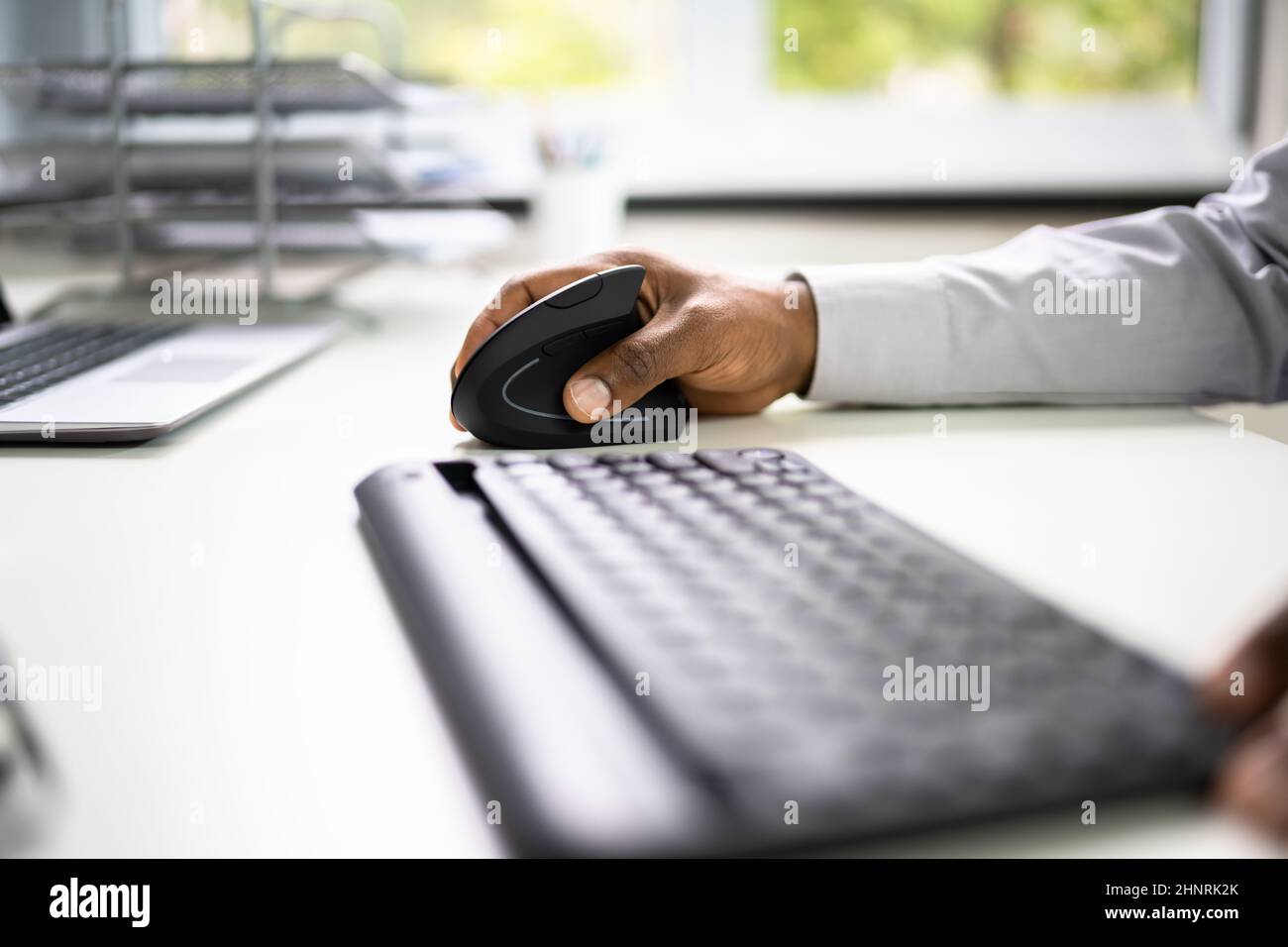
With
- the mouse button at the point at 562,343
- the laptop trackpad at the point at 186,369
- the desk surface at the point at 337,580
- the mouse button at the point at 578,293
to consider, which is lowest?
the desk surface at the point at 337,580

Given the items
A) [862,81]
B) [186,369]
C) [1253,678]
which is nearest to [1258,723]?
[1253,678]

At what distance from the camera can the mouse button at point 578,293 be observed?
67 cm

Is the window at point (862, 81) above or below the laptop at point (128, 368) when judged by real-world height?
above

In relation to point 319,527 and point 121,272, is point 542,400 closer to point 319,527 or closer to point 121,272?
point 319,527

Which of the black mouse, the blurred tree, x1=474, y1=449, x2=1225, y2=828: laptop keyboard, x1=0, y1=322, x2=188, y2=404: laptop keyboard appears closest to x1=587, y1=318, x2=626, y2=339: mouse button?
the black mouse

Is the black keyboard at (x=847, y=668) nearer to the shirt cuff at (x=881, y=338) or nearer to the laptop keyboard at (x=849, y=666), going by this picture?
the laptop keyboard at (x=849, y=666)

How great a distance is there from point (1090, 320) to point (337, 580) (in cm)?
57

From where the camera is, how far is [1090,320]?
80cm

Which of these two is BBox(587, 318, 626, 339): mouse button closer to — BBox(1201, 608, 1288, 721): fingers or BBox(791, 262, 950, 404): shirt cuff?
BBox(791, 262, 950, 404): shirt cuff

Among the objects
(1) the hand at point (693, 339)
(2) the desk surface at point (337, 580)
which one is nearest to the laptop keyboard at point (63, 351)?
(2) the desk surface at point (337, 580)

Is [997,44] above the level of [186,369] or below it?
above

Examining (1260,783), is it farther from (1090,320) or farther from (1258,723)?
(1090,320)

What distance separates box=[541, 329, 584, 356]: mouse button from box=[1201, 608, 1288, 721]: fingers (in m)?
0.44
